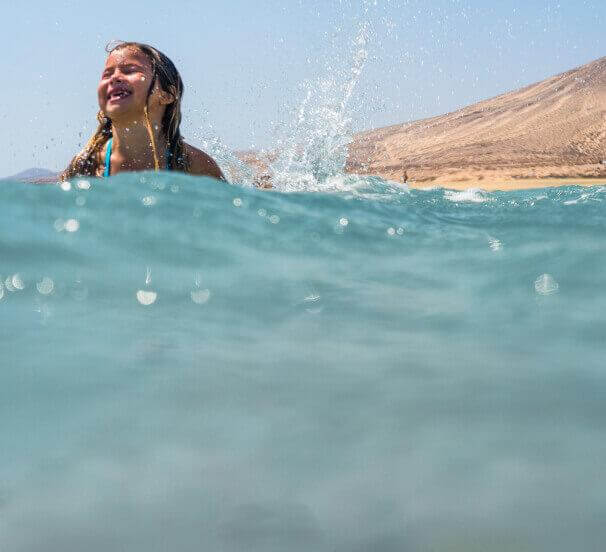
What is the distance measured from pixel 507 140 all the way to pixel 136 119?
42758 millimetres

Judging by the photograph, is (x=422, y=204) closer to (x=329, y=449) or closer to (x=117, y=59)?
(x=117, y=59)

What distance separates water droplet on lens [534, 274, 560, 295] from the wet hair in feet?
8.20

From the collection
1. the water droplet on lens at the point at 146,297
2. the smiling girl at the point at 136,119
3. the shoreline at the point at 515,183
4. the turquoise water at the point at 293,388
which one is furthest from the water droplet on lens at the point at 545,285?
the shoreline at the point at 515,183

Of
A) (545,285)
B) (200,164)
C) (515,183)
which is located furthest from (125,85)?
(515,183)

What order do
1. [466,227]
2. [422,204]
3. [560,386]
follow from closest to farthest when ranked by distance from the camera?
[560,386]
[466,227]
[422,204]

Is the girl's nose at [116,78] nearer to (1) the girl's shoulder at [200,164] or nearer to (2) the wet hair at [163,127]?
(2) the wet hair at [163,127]

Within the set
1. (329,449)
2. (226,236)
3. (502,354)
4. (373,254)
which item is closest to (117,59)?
(226,236)

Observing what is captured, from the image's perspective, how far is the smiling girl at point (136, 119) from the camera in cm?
412

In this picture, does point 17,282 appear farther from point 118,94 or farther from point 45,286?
point 118,94

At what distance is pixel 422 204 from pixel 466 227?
1.49m

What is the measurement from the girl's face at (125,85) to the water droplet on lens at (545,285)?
2535 millimetres

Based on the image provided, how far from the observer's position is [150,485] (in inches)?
52.8

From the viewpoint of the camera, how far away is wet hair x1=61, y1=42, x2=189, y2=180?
4258mm

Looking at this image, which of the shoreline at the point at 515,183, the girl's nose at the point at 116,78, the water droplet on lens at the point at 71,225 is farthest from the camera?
the shoreline at the point at 515,183
